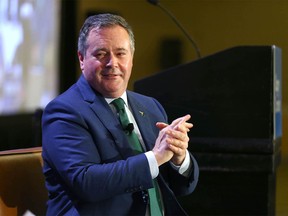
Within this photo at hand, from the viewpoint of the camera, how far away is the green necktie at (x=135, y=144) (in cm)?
178

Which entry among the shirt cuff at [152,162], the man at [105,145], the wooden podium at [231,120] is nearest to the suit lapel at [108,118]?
the man at [105,145]

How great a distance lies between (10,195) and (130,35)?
0.67m

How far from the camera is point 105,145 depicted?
67.6 inches

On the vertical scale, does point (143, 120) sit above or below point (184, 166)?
above

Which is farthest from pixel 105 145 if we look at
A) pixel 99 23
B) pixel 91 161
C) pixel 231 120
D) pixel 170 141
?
pixel 231 120

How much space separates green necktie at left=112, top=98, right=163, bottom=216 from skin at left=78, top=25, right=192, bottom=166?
0.12 ft

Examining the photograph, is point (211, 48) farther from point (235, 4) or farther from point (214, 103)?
point (214, 103)

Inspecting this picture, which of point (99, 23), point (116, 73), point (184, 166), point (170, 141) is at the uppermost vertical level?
point (99, 23)

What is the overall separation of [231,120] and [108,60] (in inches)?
35.1

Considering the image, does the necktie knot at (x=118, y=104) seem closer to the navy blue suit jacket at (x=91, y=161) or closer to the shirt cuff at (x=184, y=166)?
the navy blue suit jacket at (x=91, y=161)

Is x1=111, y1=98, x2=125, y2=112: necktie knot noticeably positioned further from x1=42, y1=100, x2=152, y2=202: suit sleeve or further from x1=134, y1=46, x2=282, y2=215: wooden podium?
x1=134, y1=46, x2=282, y2=215: wooden podium

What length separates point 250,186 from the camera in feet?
8.07

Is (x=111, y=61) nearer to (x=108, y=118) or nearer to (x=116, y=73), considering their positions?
(x=116, y=73)

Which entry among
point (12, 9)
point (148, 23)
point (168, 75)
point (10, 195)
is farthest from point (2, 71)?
point (10, 195)
